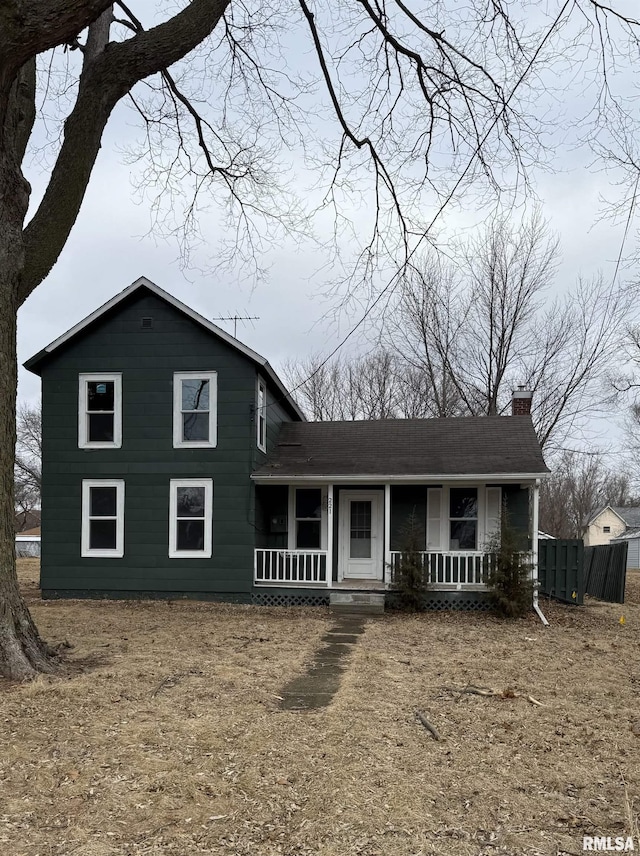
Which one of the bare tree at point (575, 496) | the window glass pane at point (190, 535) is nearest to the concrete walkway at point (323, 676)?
the window glass pane at point (190, 535)

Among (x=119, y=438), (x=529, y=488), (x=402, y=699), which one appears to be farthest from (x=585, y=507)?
(x=402, y=699)

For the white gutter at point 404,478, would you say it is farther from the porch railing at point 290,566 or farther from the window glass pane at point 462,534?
the porch railing at point 290,566

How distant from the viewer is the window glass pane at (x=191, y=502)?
48.2ft

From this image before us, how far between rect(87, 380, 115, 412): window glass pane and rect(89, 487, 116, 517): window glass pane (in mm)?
1717

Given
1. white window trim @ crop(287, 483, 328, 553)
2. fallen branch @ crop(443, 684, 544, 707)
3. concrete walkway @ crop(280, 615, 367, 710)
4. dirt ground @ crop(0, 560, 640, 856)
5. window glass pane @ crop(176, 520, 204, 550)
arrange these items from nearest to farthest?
dirt ground @ crop(0, 560, 640, 856) → concrete walkway @ crop(280, 615, 367, 710) → fallen branch @ crop(443, 684, 544, 707) → window glass pane @ crop(176, 520, 204, 550) → white window trim @ crop(287, 483, 328, 553)

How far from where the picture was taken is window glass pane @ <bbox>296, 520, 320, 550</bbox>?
15828 millimetres

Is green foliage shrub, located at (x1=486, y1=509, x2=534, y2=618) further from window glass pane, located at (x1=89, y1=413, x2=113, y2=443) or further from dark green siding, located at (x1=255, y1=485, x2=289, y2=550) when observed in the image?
window glass pane, located at (x1=89, y1=413, x2=113, y2=443)

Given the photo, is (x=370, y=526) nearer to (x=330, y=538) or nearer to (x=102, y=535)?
(x=330, y=538)

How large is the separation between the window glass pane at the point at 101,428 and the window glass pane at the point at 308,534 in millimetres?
4542

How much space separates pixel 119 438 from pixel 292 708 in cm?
951

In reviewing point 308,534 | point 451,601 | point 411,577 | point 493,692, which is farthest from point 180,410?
point 493,692

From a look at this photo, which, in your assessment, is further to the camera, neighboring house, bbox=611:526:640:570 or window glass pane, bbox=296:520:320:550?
neighboring house, bbox=611:526:640:570

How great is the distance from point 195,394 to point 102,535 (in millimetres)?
3527

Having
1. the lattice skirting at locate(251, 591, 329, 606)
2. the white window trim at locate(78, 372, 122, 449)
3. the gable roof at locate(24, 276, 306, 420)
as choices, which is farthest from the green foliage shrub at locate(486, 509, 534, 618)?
the white window trim at locate(78, 372, 122, 449)
